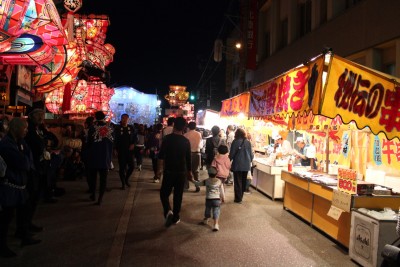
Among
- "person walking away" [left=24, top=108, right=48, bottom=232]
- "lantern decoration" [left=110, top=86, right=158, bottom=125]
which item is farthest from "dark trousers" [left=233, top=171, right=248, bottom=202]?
"lantern decoration" [left=110, top=86, right=158, bottom=125]

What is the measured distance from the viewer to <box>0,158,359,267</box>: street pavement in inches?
213

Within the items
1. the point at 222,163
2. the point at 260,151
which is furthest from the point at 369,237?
the point at 260,151

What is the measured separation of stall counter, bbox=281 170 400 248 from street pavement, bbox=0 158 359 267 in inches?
8.2

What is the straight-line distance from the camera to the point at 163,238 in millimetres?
6430

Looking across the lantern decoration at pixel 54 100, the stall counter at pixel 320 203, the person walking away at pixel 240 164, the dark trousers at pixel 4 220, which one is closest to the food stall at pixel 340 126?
the stall counter at pixel 320 203

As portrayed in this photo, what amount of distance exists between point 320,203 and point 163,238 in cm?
336

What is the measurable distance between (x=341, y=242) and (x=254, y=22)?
60.4ft

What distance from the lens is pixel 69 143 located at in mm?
12023

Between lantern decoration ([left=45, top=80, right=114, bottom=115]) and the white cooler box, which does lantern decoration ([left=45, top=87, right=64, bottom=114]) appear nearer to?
lantern decoration ([left=45, top=80, right=114, bottom=115])

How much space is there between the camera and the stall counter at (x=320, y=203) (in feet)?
19.4

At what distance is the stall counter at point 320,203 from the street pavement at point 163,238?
209mm

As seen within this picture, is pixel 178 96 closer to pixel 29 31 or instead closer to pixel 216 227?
pixel 29 31

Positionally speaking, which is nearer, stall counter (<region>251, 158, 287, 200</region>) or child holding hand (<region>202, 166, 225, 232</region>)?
child holding hand (<region>202, 166, 225, 232</region>)

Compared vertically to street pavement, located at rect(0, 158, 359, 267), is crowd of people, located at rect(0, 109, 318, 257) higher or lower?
Result: higher
